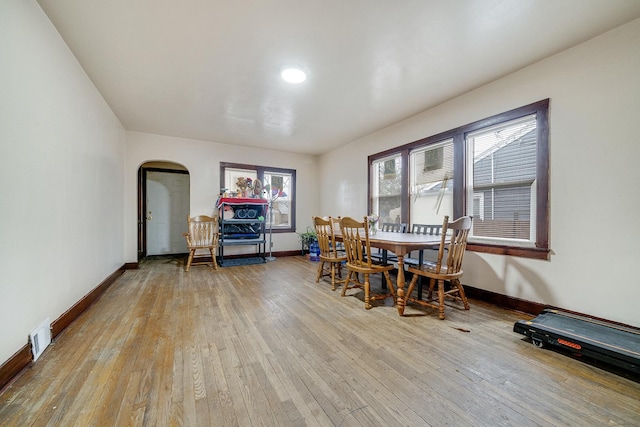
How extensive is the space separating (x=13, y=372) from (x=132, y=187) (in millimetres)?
3682

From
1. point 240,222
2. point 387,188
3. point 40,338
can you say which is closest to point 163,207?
point 240,222

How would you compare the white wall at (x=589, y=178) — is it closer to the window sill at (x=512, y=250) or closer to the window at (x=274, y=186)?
the window sill at (x=512, y=250)

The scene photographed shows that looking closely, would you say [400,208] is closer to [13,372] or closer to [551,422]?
[551,422]

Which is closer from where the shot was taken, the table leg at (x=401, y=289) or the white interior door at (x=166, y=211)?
the table leg at (x=401, y=289)

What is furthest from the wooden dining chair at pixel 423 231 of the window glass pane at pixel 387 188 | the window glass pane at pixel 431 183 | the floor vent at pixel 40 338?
the floor vent at pixel 40 338

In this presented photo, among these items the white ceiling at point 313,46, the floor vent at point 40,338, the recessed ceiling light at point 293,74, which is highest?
the white ceiling at point 313,46

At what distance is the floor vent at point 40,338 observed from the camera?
1.60 metres

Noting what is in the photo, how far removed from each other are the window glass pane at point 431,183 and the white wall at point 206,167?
2.97m

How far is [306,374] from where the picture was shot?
4.88 ft

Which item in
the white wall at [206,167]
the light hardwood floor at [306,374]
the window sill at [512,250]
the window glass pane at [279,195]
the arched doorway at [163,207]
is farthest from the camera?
the window glass pane at [279,195]

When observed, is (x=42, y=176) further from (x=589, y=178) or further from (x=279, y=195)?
(x=589, y=178)

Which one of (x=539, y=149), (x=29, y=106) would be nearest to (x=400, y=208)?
(x=539, y=149)

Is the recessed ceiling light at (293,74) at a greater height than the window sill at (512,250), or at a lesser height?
greater

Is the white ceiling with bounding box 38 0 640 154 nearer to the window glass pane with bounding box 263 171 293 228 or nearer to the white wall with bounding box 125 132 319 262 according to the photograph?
the white wall with bounding box 125 132 319 262
